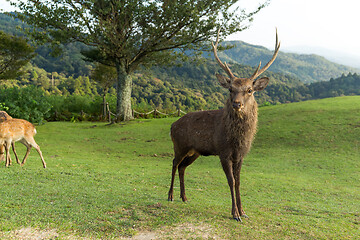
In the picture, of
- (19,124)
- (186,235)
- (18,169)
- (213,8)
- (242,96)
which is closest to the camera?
(186,235)

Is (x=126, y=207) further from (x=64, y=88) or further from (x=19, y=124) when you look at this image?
(x=64, y=88)

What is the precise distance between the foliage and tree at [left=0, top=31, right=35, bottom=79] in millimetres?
7112

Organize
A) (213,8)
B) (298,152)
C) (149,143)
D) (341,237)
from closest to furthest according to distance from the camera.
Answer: (341,237), (298,152), (149,143), (213,8)

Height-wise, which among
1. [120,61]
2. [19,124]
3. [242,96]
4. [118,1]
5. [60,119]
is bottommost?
[60,119]

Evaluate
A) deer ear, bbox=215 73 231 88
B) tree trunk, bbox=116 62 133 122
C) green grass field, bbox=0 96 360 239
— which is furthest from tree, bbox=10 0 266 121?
deer ear, bbox=215 73 231 88

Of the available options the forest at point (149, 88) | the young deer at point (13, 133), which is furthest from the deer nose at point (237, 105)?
the forest at point (149, 88)

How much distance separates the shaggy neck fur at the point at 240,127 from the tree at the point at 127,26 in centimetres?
1514

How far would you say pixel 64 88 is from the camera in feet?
226

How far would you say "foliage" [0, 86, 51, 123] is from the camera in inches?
708

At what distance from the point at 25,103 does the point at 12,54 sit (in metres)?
9.06

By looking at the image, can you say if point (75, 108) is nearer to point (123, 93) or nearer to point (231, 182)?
point (123, 93)

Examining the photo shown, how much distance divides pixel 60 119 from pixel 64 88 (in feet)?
156

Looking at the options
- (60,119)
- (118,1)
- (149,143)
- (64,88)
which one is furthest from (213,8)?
(64,88)

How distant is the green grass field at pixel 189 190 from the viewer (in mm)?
4051
